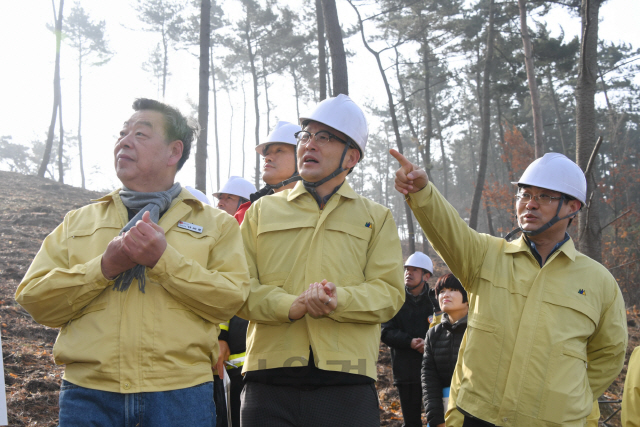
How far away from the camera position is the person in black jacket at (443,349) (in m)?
4.61

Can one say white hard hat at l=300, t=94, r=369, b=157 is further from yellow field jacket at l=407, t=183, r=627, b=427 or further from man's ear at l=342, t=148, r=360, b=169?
yellow field jacket at l=407, t=183, r=627, b=427

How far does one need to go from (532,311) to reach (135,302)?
2.30 metres

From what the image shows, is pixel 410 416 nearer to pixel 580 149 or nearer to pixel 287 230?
pixel 287 230

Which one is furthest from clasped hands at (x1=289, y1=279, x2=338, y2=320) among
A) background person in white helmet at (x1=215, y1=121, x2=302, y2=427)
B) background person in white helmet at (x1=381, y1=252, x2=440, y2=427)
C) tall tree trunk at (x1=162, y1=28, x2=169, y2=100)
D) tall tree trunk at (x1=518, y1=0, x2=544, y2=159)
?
tall tree trunk at (x1=162, y1=28, x2=169, y2=100)

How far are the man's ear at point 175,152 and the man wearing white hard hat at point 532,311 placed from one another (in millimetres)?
1245

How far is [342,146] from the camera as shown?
3.09 metres

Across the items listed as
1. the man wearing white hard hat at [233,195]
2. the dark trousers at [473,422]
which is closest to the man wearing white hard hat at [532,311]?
the dark trousers at [473,422]

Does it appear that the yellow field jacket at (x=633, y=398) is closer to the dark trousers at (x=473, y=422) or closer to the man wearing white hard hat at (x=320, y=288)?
the dark trousers at (x=473, y=422)

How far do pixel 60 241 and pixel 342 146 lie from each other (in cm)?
162

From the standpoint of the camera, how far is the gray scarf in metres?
2.37

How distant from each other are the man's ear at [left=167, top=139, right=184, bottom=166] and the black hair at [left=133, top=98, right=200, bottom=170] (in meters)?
0.02

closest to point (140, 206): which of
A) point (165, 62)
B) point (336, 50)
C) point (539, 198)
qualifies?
point (539, 198)

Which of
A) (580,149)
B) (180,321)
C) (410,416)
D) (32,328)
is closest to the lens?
(180,321)

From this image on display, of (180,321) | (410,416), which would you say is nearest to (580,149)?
(410,416)
